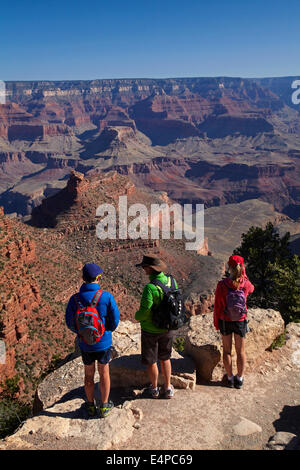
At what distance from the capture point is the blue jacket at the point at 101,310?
317 inches

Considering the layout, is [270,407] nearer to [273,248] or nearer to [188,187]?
[273,248]

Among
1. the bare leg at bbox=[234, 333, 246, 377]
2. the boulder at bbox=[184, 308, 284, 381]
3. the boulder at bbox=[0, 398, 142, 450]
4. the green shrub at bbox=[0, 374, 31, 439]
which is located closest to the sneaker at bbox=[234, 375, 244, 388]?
the bare leg at bbox=[234, 333, 246, 377]

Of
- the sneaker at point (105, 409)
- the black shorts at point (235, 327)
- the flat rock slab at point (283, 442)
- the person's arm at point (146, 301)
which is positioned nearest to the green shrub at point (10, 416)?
the sneaker at point (105, 409)

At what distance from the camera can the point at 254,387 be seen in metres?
10.1

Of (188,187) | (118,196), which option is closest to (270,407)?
(118,196)

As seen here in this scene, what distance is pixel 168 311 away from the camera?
826 cm

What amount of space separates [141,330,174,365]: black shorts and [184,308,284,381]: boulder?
2.04 m

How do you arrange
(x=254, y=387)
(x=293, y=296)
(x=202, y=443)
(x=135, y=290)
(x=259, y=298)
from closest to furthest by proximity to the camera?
(x=202, y=443) → (x=254, y=387) → (x=293, y=296) → (x=259, y=298) → (x=135, y=290)

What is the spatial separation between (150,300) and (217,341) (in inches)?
133

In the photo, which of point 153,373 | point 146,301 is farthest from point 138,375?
point 146,301

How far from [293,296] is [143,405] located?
596 inches

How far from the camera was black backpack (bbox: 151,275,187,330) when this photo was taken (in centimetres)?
825

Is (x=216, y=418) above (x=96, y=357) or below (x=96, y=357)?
below

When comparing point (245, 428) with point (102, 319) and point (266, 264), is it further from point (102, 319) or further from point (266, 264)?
point (266, 264)
